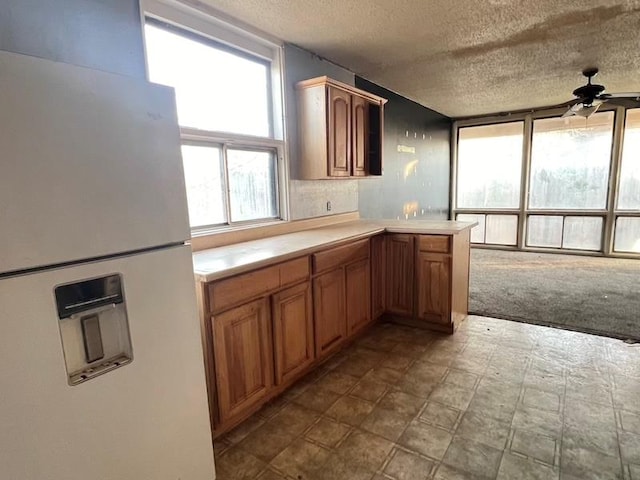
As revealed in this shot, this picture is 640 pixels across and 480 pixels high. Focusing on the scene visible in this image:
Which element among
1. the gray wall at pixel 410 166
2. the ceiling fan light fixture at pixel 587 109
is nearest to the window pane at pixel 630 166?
the ceiling fan light fixture at pixel 587 109

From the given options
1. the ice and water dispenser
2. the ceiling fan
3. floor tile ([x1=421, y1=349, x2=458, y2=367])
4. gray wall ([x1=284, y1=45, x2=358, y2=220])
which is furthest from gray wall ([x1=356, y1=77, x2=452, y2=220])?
the ice and water dispenser

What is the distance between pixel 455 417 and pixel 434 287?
126cm

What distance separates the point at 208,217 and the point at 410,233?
65.4 inches

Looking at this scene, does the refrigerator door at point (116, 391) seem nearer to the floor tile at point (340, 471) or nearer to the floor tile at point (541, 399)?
the floor tile at point (340, 471)

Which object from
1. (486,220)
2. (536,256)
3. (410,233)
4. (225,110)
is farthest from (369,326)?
(486,220)

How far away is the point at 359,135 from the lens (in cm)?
329

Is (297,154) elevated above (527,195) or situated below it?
above

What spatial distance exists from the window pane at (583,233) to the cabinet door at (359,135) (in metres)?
4.50

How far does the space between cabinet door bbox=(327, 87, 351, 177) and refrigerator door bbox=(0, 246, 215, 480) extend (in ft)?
6.50

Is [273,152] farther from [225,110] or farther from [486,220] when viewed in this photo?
[486,220]

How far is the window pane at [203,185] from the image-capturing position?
2.34m

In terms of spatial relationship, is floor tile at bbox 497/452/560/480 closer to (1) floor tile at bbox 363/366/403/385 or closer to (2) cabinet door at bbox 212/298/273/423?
(1) floor tile at bbox 363/366/403/385

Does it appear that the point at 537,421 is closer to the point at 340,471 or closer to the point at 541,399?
the point at 541,399

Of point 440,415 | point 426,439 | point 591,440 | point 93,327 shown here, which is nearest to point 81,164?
point 93,327
